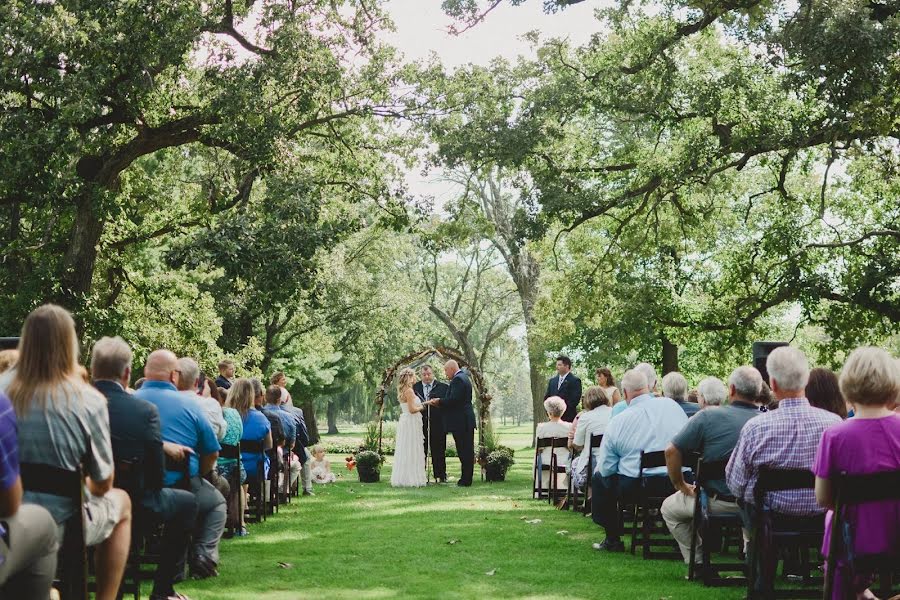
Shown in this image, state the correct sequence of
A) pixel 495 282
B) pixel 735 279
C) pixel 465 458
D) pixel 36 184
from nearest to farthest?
pixel 36 184 < pixel 465 458 < pixel 735 279 < pixel 495 282

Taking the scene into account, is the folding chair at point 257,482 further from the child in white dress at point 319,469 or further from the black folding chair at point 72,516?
the black folding chair at point 72,516

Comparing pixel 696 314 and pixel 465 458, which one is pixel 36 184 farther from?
pixel 696 314

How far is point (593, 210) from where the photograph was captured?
2092 centimetres

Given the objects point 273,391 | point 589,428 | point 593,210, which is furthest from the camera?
point 593,210

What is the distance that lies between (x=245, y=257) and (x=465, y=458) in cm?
525

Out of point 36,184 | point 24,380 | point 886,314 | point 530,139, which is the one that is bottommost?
point 24,380

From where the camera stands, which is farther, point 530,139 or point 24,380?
point 530,139

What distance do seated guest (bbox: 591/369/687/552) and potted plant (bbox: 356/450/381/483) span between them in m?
10.1

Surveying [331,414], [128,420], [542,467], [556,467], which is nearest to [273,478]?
[556,467]

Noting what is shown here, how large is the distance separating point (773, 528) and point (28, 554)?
4622mm

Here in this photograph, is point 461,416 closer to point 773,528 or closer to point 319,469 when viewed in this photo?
point 319,469

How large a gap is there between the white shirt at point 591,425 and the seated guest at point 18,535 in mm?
8374

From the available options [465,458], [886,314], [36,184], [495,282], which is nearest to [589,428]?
[465,458]

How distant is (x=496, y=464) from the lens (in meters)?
19.7
